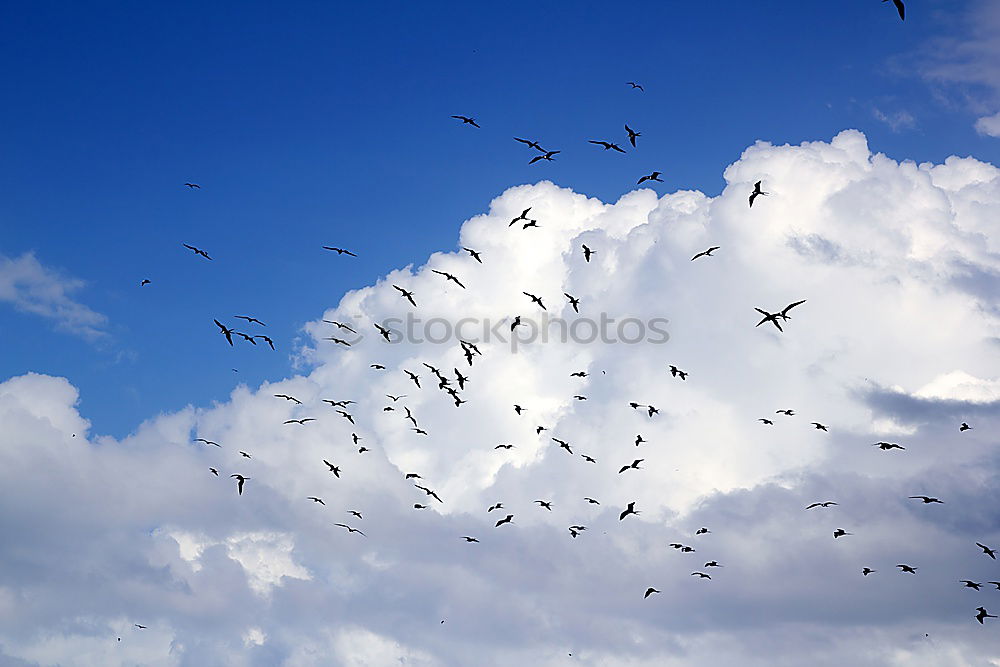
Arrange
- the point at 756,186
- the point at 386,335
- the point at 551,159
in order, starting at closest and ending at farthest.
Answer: the point at 756,186 < the point at 551,159 < the point at 386,335

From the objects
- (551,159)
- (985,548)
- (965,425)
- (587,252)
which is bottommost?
(985,548)

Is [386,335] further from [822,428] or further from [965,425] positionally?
[965,425]

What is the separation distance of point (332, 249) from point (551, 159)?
81.1 feet

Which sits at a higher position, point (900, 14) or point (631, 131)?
point (631, 131)

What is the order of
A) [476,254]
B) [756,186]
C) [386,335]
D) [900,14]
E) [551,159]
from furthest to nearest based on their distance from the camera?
[386,335] < [476,254] < [551,159] < [756,186] < [900,14]

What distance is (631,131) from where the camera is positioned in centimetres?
8388

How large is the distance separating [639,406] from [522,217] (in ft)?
88.8

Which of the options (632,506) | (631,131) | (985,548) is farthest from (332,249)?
(985,548)

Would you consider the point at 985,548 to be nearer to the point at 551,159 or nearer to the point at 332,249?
the point at 551,159

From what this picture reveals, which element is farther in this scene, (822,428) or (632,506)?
(822,428)

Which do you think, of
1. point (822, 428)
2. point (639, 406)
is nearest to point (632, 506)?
point (639, 406)

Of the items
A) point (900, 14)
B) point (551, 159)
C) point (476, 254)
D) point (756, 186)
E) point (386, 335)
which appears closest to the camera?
point (900, 14)

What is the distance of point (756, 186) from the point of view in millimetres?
82938

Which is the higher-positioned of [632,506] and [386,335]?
[386,335]
